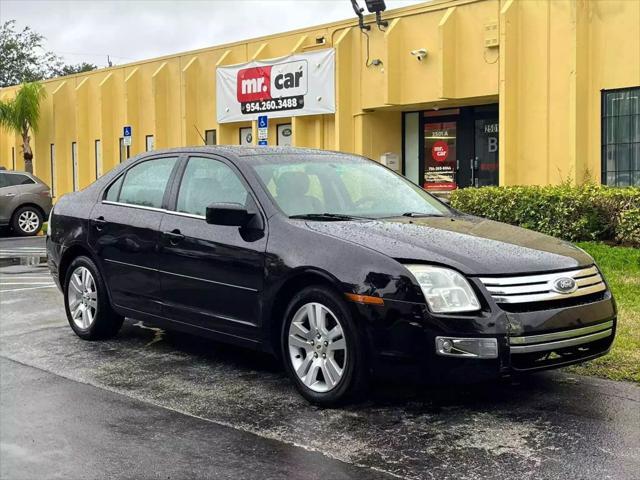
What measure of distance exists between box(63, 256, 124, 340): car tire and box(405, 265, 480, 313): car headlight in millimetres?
3288

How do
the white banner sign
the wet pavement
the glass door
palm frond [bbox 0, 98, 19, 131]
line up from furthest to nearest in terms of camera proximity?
palm frond [bbox 0, 98, 19, 131]
the white banner sign
the glass door
the wet pavement

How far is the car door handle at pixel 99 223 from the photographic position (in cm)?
679

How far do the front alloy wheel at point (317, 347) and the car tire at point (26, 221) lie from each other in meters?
16.0

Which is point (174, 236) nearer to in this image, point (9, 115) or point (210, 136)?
point (210, 136)

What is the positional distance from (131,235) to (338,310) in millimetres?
2302

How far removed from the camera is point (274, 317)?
17.4 feet

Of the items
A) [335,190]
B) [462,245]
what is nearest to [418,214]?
[335,190]

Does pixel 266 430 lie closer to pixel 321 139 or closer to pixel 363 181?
pixel 363 181

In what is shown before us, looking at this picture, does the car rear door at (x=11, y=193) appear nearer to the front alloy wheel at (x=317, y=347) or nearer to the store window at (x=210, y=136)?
the store window at (x=210, y=136)

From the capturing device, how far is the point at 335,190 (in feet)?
19.4

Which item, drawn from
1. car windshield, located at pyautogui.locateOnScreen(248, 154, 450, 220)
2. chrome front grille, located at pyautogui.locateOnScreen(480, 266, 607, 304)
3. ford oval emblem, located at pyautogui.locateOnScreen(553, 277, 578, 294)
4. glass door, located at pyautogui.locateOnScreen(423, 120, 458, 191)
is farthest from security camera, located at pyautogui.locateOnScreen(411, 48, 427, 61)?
ford oval emblem, located at pyautogui.locateOnScreen(553, 277, 578, 294)

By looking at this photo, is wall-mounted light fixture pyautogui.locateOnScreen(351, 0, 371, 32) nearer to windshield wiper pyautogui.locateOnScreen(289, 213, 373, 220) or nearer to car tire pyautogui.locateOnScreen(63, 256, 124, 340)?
car tire pyautogui.locateOnScreen(63, 256, 124, 340)

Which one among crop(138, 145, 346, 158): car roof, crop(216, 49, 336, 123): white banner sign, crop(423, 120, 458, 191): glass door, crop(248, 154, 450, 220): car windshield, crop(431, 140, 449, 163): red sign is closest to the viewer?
crop(248, 154, 450, 220): car windshield

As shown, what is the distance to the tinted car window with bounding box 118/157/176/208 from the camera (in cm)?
647
